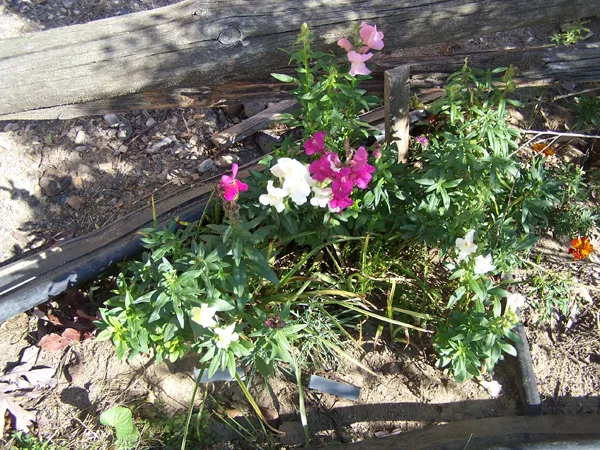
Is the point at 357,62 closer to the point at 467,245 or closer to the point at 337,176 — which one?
the point at 337,176

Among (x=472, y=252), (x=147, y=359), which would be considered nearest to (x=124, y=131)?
(x=147, y=359)

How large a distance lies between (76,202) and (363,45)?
196cm

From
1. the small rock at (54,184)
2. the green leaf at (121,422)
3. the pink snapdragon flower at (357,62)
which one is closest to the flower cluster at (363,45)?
the pink snapdragon flower at (357,62)

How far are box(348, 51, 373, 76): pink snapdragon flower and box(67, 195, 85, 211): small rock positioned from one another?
1870 millimetres

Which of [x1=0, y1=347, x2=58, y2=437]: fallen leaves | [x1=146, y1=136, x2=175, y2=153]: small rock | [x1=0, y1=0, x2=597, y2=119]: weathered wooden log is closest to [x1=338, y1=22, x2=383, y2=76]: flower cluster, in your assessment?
[x1=0, y1=0, x2=597, y2=119]: weathered wooden log

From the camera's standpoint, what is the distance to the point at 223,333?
197 centimetres

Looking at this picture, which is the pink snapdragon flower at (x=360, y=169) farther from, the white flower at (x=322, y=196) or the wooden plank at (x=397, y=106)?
the wooden plank at (x=397, y=106)

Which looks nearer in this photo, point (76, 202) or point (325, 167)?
point (325, 167)

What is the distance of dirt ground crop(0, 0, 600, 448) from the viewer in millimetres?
2449

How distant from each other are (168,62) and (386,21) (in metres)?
1.00

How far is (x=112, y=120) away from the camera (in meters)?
3.30

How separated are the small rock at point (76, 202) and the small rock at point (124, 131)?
1.55 ft

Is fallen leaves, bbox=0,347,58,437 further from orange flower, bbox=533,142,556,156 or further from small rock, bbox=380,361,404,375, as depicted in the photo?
orange flower, bbox=533,142,556,156

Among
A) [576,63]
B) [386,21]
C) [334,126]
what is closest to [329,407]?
[334,126]
